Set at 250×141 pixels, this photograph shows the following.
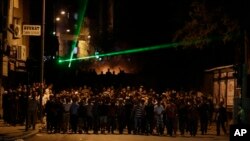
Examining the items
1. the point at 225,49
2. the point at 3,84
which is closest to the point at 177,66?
the point at 225,49

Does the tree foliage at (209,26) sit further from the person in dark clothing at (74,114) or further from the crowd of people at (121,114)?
the person in dark clothing at (74,114)

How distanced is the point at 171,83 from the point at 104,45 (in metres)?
24.6

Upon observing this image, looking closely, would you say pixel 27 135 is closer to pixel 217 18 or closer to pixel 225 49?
pixel 217 18

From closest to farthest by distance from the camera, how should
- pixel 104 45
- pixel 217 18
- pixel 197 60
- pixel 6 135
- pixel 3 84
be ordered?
pixel 6 135
pixel 217 18
pixel 3 84
pixel 197 60
pixel 104 45

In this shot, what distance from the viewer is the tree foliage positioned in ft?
101

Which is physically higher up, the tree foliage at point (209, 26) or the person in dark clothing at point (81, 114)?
the tree foliage at point (209, 26)

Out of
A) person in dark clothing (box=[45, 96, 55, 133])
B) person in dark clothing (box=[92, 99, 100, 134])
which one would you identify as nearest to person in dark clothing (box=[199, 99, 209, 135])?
person in dark clothing (box=[92, 99, 100, 134])

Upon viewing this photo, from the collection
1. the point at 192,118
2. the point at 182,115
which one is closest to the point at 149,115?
the point at 182,115

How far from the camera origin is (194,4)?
3209 cm

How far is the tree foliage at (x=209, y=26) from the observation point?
30.7 meters

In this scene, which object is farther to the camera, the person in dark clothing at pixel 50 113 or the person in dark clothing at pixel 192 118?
the person in dark clothing at pixel 192 118

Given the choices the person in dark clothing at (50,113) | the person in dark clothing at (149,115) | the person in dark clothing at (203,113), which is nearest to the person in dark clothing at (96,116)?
the person in dark clothing at (50,113)

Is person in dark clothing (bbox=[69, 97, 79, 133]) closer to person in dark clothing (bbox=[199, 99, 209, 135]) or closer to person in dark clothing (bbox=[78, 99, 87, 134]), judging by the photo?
person in dark clothing (bbox=[78, 99, 87, 134])

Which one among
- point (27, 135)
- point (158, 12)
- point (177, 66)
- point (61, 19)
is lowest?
point (27, 135)
